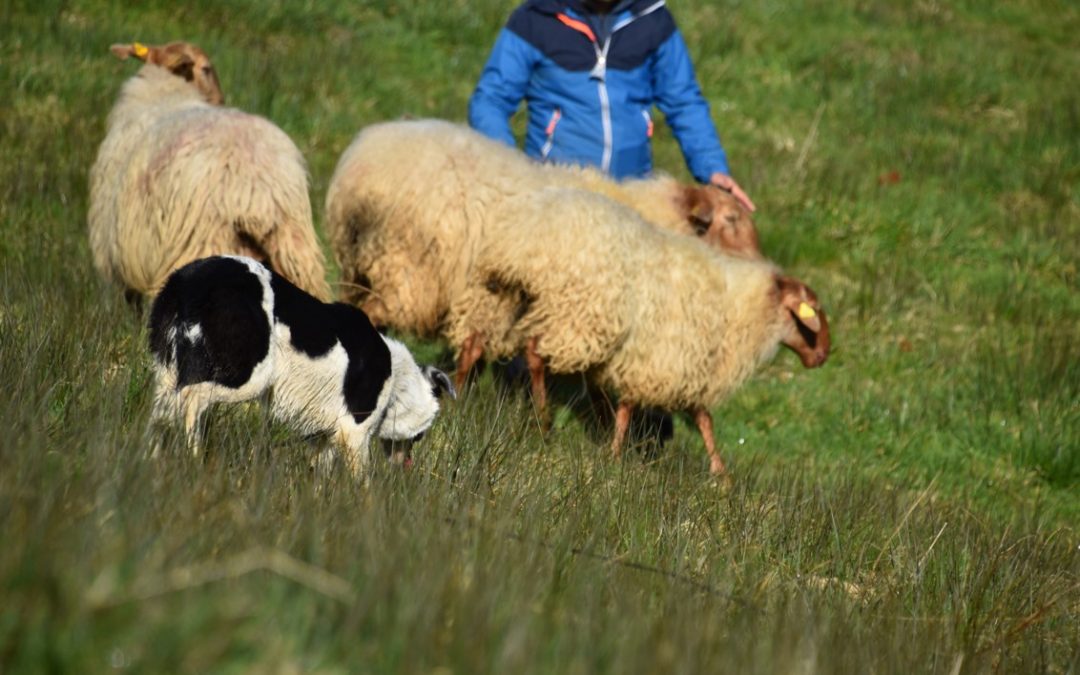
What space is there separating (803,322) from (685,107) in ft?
5.22

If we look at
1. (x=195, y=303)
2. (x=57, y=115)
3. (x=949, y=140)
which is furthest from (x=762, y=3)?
(x=195, y=303)

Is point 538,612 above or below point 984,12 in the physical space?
above

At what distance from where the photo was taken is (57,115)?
31.8ft

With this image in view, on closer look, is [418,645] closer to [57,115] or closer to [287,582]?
[287,582]

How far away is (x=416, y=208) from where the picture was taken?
6.89 metres

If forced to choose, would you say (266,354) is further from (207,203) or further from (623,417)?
(623,417)

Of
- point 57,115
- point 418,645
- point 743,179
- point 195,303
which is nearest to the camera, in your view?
point 418,645

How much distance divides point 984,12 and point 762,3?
3.31 m

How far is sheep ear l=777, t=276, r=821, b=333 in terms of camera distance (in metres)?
7.55

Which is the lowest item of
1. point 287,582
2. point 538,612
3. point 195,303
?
point 195,303

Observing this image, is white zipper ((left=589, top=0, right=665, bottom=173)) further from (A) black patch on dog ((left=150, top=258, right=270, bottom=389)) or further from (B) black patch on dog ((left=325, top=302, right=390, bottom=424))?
(A) black patch on dog ((left=150, top=258, right=270, bottom=389))

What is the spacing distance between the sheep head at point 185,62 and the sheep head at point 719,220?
2.89 m

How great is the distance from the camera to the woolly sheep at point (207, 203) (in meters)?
6.28

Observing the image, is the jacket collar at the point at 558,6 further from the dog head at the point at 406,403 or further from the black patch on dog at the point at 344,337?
the black patch on dog at the point at 344,337
